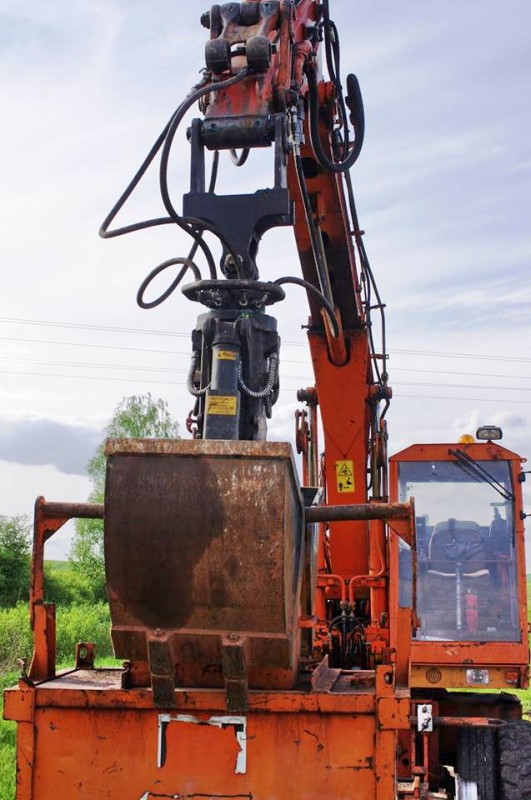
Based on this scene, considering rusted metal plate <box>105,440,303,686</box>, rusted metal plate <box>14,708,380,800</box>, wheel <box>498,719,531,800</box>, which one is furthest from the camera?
wheel <box>498,719,531,800</box>

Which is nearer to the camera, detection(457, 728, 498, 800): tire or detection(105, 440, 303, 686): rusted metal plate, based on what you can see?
detection(105, 440, 303, 686): rusted metal plate

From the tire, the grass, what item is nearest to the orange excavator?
the tire

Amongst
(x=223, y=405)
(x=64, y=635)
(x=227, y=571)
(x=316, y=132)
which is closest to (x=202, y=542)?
(x=227, y=571)

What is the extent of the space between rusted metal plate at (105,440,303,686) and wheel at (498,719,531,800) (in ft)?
11.4

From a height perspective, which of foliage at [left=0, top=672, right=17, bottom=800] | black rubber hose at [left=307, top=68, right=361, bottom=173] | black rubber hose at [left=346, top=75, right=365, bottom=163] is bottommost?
foliage at [left=0, top=672, right=17, bottom=800]

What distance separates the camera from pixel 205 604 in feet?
13.4

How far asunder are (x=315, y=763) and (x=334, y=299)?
4.06m

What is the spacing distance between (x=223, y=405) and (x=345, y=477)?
3526 millimetres

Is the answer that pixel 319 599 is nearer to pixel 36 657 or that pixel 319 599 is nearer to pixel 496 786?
pixel 496 786

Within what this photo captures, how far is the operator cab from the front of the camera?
7.47 meters

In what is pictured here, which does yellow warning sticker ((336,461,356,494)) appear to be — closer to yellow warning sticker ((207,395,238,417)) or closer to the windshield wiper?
the windshield wiper

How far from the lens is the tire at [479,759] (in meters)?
6.98

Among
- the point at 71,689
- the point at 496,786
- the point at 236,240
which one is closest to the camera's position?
the point at 71,689

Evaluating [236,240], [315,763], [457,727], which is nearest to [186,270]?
[236,240]
